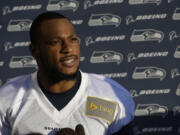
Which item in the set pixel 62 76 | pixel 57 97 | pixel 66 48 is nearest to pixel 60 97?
pixel 57 97

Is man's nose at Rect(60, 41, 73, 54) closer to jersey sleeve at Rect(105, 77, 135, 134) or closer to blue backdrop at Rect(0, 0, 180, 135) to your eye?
jersey sleeve at Rect(105, 77, 135, 134)

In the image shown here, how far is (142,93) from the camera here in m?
2.36

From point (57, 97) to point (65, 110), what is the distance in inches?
2.6

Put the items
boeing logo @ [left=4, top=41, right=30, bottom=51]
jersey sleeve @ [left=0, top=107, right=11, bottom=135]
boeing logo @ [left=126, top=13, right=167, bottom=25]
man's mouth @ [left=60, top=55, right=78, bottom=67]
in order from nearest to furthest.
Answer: man's mouth @ [left=60, top=55, right=78, bottom=67] < jersey sleeve @ [left=0, top=107, right=11, bottom=135] < boeing logo @ [left=126, top=13, right=167, bottom=25] < boeing logo @ [left=4, top=41, right=30, bottom=51]

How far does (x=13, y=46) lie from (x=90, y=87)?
4.38 feet

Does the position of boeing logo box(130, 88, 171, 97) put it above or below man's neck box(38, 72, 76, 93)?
below

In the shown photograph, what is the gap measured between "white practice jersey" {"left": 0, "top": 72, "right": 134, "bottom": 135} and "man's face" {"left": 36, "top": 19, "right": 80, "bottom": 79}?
14 cm

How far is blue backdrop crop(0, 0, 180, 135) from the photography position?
7.60 ft

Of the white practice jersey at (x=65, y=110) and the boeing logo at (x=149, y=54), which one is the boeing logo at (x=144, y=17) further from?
the white practice jersey at (x=65, y=110)

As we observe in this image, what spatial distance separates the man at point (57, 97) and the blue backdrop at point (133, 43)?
1084mm

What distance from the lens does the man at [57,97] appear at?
3.79 feet

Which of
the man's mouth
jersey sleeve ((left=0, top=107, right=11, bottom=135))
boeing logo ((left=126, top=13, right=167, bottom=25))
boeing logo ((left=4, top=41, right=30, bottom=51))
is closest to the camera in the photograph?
the man's mouth

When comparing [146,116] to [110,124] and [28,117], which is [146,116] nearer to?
[110,124]

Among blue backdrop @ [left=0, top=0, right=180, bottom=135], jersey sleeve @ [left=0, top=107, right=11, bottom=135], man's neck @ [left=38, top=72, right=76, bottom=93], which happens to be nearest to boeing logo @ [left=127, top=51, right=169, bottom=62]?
blue backdrop @ [left=0, top=0, right=180, bottom=135]
